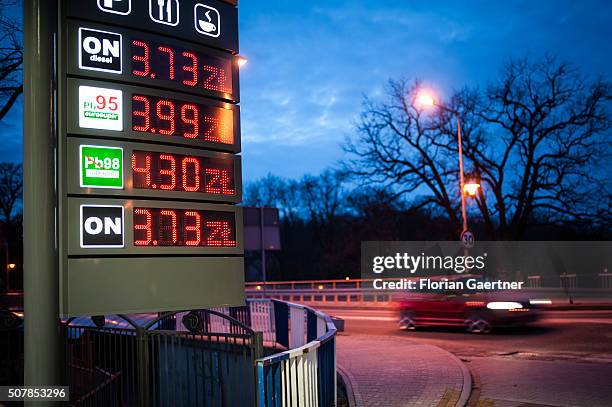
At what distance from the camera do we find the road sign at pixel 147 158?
20.4ft

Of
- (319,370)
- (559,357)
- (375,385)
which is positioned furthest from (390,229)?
(319,370)

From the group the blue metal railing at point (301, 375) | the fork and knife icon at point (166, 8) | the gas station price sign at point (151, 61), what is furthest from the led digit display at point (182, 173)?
the blue metal railing at point (301, 375)

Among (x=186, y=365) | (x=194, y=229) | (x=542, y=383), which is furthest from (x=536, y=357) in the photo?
(x=194, y=229)

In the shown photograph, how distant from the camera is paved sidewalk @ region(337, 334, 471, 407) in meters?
9.82

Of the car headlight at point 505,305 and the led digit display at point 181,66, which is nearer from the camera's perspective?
the led digit display at point 181,66

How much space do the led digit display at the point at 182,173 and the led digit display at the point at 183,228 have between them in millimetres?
242

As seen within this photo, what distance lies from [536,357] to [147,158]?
1032 cm

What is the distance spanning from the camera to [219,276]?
23.8ft

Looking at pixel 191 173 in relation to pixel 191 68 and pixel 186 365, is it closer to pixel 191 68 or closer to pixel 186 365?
pixel 191 68

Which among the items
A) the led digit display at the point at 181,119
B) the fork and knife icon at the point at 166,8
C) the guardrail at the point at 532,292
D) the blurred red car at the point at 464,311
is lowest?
the guardrail at the point at 532,292

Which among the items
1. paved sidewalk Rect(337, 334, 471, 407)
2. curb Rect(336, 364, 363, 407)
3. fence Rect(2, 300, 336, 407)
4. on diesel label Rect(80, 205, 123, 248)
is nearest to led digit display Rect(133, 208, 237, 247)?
on diesel label Rect(80, 205, 123, 248)

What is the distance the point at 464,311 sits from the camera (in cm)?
1872

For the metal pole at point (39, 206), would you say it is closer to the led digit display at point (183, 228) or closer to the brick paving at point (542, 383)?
the led digit display at point (183, 228)

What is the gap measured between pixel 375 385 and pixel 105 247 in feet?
20.2
